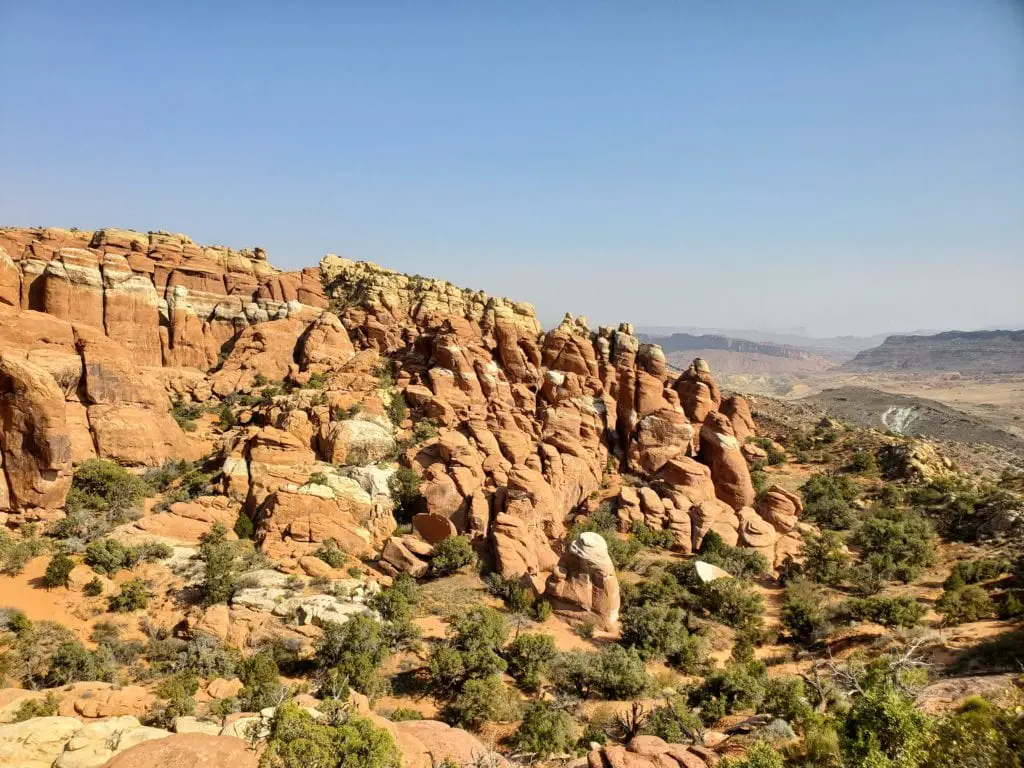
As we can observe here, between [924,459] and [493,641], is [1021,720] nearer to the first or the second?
[493,641]

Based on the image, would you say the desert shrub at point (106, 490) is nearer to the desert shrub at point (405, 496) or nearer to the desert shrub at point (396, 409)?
the desert shrub at point (405, 496)

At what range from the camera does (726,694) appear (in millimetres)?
17766

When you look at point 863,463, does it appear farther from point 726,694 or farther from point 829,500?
point 726,694

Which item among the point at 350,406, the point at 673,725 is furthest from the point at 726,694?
the point at 350,406

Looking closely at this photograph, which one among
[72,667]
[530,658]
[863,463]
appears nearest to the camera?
[72,667]

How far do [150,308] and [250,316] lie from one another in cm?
845

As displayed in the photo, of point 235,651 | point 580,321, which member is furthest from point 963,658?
point 580,321

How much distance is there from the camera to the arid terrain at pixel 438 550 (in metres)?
14.0

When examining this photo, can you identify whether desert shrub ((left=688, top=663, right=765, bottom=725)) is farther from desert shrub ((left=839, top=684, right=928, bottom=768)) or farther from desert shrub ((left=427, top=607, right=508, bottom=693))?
desert shrub ((left=427, top=607, right=508, bottom=693))

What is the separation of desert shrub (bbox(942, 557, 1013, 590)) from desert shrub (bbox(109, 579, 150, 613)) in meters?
37.4

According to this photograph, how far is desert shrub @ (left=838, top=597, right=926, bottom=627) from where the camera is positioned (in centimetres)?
2183

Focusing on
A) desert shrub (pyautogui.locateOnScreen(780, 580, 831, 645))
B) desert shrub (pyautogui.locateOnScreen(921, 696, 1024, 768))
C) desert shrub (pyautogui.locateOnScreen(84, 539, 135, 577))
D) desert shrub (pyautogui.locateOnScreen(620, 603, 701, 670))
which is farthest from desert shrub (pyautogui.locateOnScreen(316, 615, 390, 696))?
desert shrub (pyautogui.locateOnScreen(780, 580, 831, 645))

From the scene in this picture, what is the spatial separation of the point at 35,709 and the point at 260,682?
5.79m

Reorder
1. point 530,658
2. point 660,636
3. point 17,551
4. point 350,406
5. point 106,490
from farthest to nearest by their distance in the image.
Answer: point 350,406
point 106,490
point 17,551
point 660,636
point 530,658
